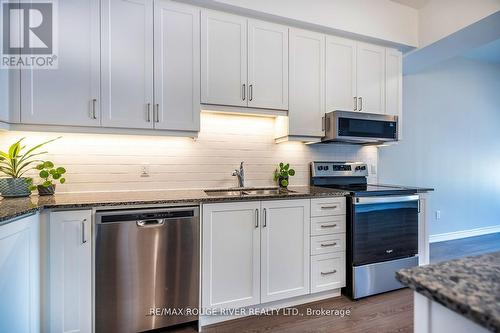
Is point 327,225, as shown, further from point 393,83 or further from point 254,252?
point 393,83

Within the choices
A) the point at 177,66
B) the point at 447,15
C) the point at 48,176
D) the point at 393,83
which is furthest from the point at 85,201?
the point at 447,15

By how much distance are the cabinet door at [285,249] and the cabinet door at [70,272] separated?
1221 mm

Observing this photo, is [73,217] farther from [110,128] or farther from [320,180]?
[320,180]

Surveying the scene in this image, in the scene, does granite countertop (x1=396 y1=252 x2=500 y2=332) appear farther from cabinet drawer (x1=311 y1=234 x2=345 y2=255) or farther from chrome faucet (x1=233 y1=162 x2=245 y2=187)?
chrome faucet (x1=233 y1=162 x2=245 y2=187)

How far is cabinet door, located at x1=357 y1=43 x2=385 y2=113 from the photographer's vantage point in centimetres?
276

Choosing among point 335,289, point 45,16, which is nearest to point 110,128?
point 45,16

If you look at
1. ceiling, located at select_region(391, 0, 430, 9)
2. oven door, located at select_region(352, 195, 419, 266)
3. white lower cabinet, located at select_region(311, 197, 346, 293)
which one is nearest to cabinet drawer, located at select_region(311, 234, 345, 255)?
white lower cabinet, located at select_region(311, 197, 346, 293)

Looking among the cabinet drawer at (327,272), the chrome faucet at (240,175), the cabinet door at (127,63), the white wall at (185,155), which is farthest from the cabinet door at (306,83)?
the cabinet door at (127,63)

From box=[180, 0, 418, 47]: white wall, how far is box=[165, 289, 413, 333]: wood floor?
8.50ft

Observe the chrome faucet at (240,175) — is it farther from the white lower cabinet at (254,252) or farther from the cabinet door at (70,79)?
the cabinet door at (70,79)

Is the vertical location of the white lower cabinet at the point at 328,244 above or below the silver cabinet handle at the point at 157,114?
below

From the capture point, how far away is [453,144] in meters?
4.03

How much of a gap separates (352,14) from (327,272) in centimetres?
254

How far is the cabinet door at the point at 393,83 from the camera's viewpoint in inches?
114
